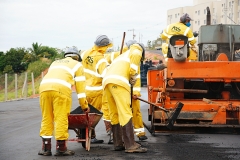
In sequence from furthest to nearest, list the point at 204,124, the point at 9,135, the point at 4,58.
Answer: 1. the point at 4,58
2. the point at 9,135
3. the point at 204,124

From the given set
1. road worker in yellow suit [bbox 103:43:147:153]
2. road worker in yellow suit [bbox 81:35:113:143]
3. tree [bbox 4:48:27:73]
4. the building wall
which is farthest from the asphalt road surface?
the building wall

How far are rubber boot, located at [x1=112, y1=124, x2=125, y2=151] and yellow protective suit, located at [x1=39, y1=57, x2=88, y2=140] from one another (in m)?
0.73

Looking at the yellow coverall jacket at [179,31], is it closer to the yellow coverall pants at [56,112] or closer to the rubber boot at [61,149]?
the yellow coverall pants at [56,112]

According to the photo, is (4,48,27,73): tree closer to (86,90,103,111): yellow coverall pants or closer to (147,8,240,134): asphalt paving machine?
(147,8,240,134): asphalt paving machine

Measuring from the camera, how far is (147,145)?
9.29 m

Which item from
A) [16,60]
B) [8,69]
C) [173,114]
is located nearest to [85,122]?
[173,114]

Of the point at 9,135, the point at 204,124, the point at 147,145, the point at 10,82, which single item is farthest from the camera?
the point at 10,82

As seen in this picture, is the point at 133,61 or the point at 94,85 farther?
the point at 94,85

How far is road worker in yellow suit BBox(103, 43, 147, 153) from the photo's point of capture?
862 cm

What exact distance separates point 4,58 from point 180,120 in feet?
157

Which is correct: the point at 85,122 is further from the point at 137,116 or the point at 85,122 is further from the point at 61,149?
the point at 137,116

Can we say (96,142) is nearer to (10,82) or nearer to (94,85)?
(94,85)

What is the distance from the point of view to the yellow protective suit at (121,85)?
8.67 meters

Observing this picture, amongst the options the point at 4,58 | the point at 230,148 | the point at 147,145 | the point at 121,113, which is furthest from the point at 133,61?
the point at 4,58
